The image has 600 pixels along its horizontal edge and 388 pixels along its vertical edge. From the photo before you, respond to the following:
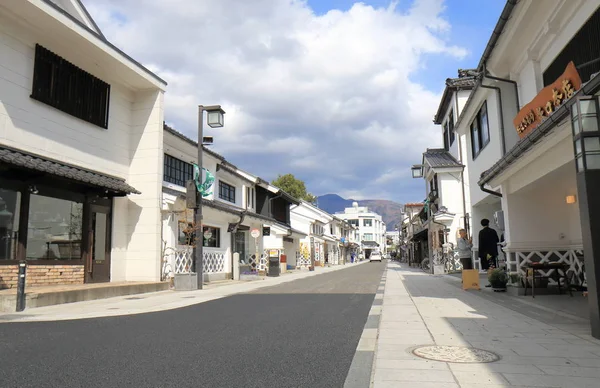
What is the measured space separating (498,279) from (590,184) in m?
6.42

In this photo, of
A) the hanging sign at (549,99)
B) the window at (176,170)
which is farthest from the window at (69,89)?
the hanging sign at (549,99)

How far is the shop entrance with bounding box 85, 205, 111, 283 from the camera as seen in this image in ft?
44.4

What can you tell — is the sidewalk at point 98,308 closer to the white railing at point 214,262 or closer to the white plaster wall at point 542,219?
the white railing at point 214,262

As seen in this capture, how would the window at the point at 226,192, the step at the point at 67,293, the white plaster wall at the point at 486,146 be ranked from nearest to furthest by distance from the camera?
the step at the point at 67,293
the white plaster wall at the point at 486,146
the window at the point at 226,192

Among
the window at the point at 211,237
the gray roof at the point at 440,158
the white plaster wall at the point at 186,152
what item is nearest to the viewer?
the white plaster wall at the point at 186,152

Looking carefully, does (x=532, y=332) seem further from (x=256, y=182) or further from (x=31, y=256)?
(x=256, y=182)

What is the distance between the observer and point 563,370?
13.3 feet

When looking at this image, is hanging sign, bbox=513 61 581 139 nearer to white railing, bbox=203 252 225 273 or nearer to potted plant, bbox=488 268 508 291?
potted plant, bbox=488 268 508 291

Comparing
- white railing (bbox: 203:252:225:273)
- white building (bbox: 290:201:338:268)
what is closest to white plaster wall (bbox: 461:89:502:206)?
white railing (bbox: 203:252:225:273)

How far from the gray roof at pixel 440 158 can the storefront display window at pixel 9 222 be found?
21.6m

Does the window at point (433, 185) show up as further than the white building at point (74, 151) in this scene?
Yes

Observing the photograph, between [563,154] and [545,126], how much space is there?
0.74 m

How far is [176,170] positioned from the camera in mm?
19375

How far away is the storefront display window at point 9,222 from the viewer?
10719 mm
